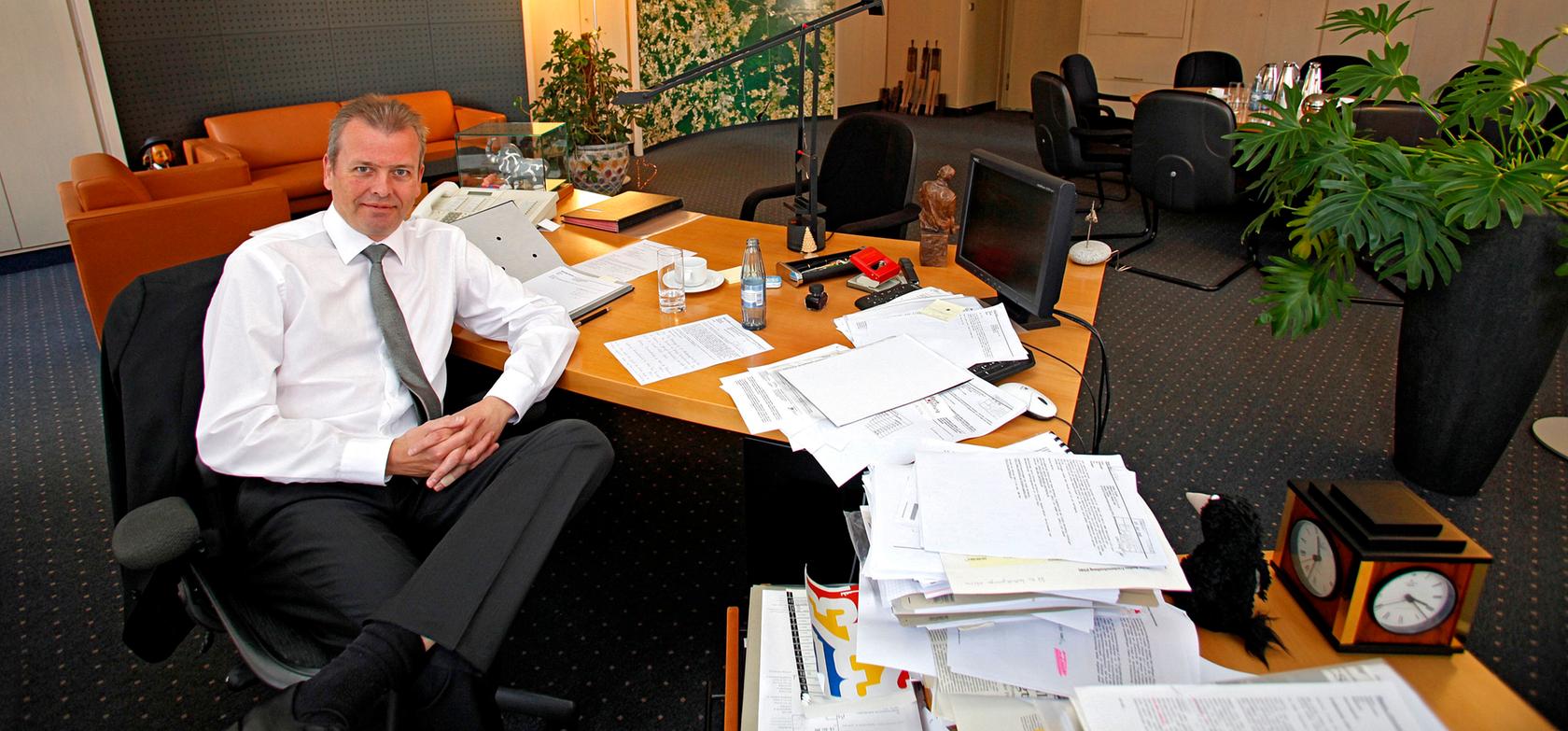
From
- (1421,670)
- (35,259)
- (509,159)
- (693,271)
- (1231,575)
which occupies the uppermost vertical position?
(509,159)

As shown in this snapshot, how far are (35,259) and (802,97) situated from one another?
468 centimetres

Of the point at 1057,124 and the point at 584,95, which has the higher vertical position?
the point at 584,95

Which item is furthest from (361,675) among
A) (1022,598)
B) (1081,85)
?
(1081,85)

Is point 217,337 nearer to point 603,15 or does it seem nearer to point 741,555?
point 741,555

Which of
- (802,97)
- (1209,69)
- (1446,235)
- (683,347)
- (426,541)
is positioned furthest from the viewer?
(1209,69)

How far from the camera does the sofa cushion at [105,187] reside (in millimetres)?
3389

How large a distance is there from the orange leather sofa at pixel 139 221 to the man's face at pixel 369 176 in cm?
192

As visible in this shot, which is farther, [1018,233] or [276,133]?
[276,133]

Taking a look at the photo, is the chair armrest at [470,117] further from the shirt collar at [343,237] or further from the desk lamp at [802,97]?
the shirt collar at [343,237]

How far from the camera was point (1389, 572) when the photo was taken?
45.9 inches

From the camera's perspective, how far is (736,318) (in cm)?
214

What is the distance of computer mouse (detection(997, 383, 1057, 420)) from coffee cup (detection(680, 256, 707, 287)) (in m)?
0.89

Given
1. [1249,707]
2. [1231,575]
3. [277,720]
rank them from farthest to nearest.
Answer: [277,720] → [1231,575] → [1249,707]

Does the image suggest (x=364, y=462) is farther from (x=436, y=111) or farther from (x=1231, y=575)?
(x=436, y=111)
